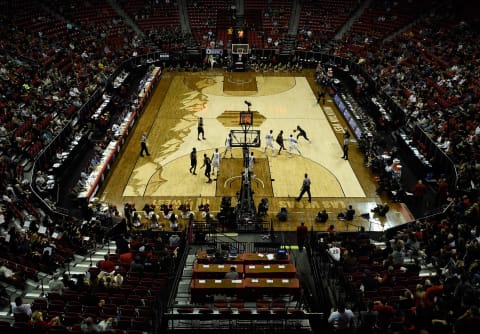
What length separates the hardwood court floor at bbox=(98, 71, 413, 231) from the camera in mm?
24969

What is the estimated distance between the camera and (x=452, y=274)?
15570 millimetres

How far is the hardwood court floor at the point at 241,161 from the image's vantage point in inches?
983

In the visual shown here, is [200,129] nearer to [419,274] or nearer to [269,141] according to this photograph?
[269,141]

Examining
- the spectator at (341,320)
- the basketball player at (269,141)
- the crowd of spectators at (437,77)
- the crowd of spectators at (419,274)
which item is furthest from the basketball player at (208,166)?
the spectator at (341,320)

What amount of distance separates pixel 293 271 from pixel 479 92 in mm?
21310

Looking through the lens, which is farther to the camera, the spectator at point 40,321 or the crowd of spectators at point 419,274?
the crowd of spectators at point 419,274

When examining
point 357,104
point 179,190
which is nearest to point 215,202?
point 179,190

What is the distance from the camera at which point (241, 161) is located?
29094mm

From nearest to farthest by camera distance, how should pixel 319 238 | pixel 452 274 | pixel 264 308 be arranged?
1. pixel 264 308
2. pixel 452 274
3. pixel 319 238

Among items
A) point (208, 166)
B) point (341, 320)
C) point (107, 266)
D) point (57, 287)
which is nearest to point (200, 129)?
point (208, 166)

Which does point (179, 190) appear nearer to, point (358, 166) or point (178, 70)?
point (358, 166)

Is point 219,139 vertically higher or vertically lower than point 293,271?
higher

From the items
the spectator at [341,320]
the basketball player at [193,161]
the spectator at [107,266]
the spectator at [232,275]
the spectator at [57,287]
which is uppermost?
the basketball player at [193,161]

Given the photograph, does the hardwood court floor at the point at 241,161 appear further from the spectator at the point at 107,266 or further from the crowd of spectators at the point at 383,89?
the spectator at the point at 107,266
